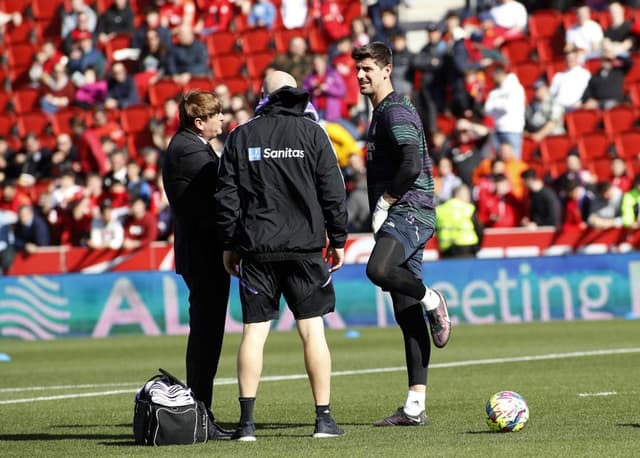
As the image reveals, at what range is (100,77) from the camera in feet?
87.6

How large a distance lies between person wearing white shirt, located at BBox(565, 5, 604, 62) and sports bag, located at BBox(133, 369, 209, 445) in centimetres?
1701

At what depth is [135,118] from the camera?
25562 mm

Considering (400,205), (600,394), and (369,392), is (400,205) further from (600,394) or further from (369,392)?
(369,392)

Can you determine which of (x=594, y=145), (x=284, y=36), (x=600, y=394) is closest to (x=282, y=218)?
(x=600, y=394)

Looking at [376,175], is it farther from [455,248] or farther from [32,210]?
[32,210]

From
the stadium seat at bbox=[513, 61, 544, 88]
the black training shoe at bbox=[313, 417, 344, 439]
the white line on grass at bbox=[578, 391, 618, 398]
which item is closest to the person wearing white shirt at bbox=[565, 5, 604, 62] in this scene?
the stadium seat at bbox=[513, 61, 544, 88]

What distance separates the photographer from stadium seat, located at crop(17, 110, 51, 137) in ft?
87.3

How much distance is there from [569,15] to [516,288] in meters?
7.24

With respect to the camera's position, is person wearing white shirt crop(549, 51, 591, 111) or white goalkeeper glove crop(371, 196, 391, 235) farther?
person wearing white shirt crop(549, 51, 591, 111)

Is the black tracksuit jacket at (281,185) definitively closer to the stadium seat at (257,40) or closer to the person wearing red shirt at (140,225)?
the person wearing red shirt at (140,225)

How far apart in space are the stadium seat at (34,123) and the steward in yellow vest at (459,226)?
30.2 ft

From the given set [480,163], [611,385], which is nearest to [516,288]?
[480,163]

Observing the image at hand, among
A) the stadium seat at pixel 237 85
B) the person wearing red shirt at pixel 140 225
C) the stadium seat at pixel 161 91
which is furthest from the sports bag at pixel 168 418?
the stadium seat at pixel 161 91

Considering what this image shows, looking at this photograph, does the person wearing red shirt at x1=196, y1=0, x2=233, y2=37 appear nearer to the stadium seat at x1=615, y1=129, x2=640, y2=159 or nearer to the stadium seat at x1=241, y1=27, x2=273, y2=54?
the stadium seat at x1=241, y1=27, x2=273, y2=54
